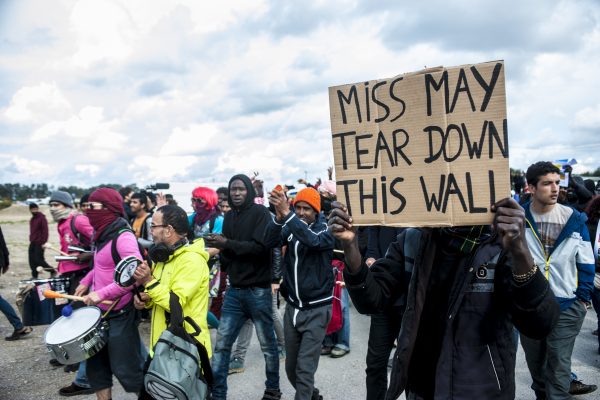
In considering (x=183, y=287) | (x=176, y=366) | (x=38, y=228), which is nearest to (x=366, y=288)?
(x=176, y=366)

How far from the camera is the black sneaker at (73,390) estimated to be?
4.88m

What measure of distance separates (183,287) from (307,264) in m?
1.25

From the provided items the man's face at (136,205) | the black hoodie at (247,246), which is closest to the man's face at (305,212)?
the black hoodie at (247,246)

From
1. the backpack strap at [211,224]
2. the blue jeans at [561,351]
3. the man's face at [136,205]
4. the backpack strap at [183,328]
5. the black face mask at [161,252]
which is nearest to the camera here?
the backpack strap at [183,328]

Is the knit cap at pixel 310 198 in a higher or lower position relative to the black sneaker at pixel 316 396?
higher

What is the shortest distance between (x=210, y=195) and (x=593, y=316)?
6806mm

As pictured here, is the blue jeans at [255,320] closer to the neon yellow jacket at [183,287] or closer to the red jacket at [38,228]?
the neon yellow jacket at [183,287]

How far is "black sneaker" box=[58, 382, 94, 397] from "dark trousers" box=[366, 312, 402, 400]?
10.6 feet

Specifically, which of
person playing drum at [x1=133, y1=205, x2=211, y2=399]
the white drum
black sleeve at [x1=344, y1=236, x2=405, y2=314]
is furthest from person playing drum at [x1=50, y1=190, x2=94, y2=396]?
black sleeve at [x1=344, y1=236, x2=405, y2=314]

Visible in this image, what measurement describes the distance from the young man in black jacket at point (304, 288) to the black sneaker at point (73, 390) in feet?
8.47

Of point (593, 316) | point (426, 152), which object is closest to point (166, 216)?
point (426, 152)

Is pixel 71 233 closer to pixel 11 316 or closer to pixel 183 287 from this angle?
pixel 11 316

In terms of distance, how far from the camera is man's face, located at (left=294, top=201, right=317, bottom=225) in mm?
4328

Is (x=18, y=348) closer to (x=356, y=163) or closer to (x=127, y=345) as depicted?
(x=127, y=345)
